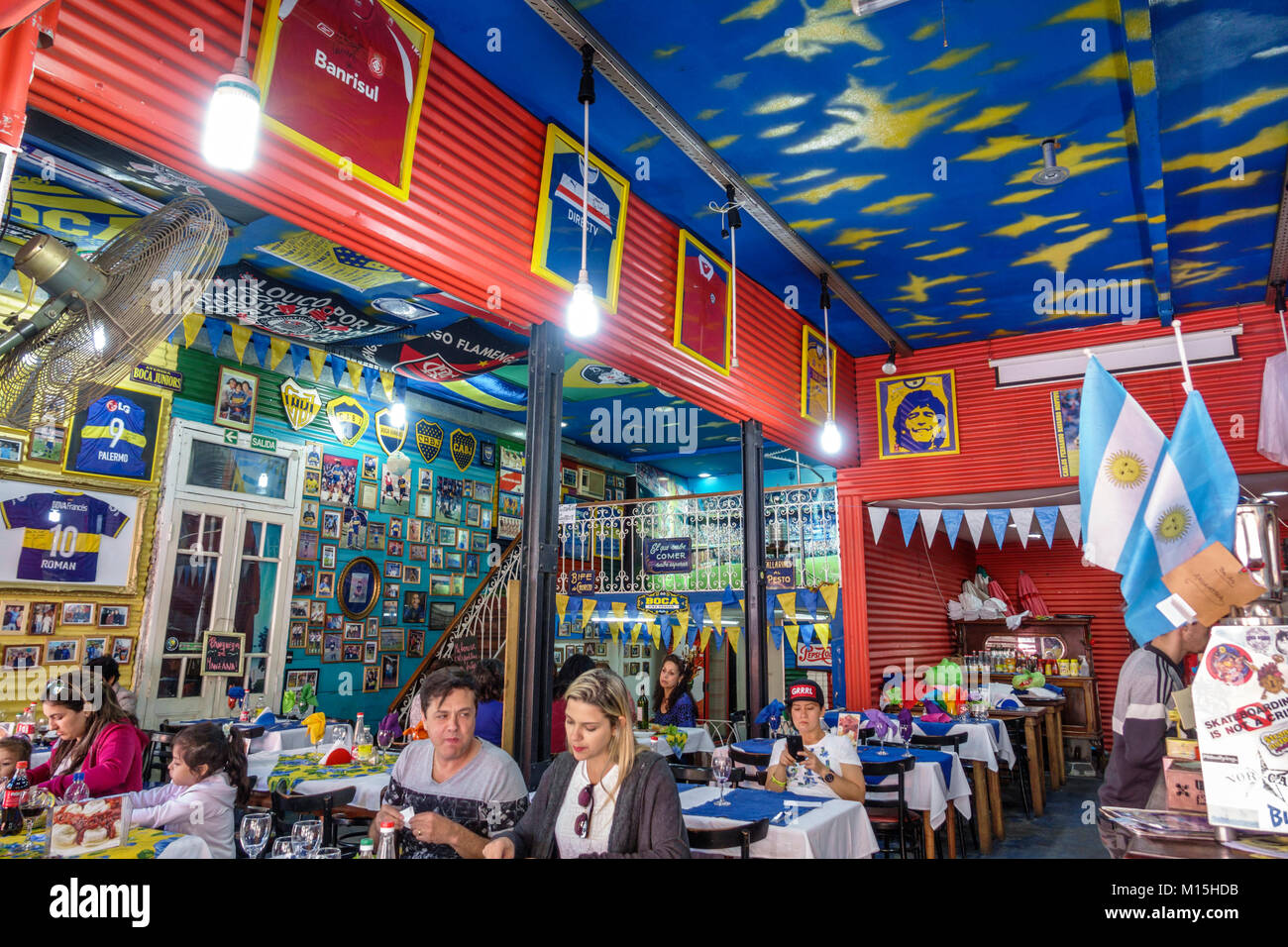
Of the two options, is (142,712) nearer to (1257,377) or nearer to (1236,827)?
(1236,827)

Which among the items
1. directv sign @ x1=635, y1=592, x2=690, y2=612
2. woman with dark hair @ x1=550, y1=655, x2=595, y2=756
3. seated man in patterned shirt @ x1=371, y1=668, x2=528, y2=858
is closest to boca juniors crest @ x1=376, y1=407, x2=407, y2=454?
directv sign @ x1=635, y1=592, x2=690, y2=612

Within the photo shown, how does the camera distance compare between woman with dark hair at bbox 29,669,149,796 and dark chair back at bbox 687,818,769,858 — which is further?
woman with dark hair at bbox 29,669,149,796

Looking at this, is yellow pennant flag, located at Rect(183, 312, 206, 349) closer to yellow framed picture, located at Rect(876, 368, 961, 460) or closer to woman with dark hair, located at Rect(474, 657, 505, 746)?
woman with dark hair, located at Rect(474, 657, 505, 746)

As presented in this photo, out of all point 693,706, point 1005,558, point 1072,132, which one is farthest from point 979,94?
point 1005,558

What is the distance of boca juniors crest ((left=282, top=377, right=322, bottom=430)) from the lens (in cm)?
993

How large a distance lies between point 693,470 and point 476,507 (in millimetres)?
5758

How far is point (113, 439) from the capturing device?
26.8 feet

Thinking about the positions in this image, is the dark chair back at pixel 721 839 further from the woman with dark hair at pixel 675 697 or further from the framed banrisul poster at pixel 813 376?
the framed banrisul poster at pixel 813 376

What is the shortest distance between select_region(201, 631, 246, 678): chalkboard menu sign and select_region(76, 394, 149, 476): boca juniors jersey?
193 cm

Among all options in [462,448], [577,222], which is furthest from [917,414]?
[462,448]

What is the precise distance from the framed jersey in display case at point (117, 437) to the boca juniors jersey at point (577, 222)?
530cm

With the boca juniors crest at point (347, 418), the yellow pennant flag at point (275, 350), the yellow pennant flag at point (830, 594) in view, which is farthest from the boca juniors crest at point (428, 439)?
the yellow pennant flag at point (830, 594)

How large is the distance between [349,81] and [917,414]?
26.9ft

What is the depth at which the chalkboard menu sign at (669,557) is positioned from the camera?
9.98 metres
